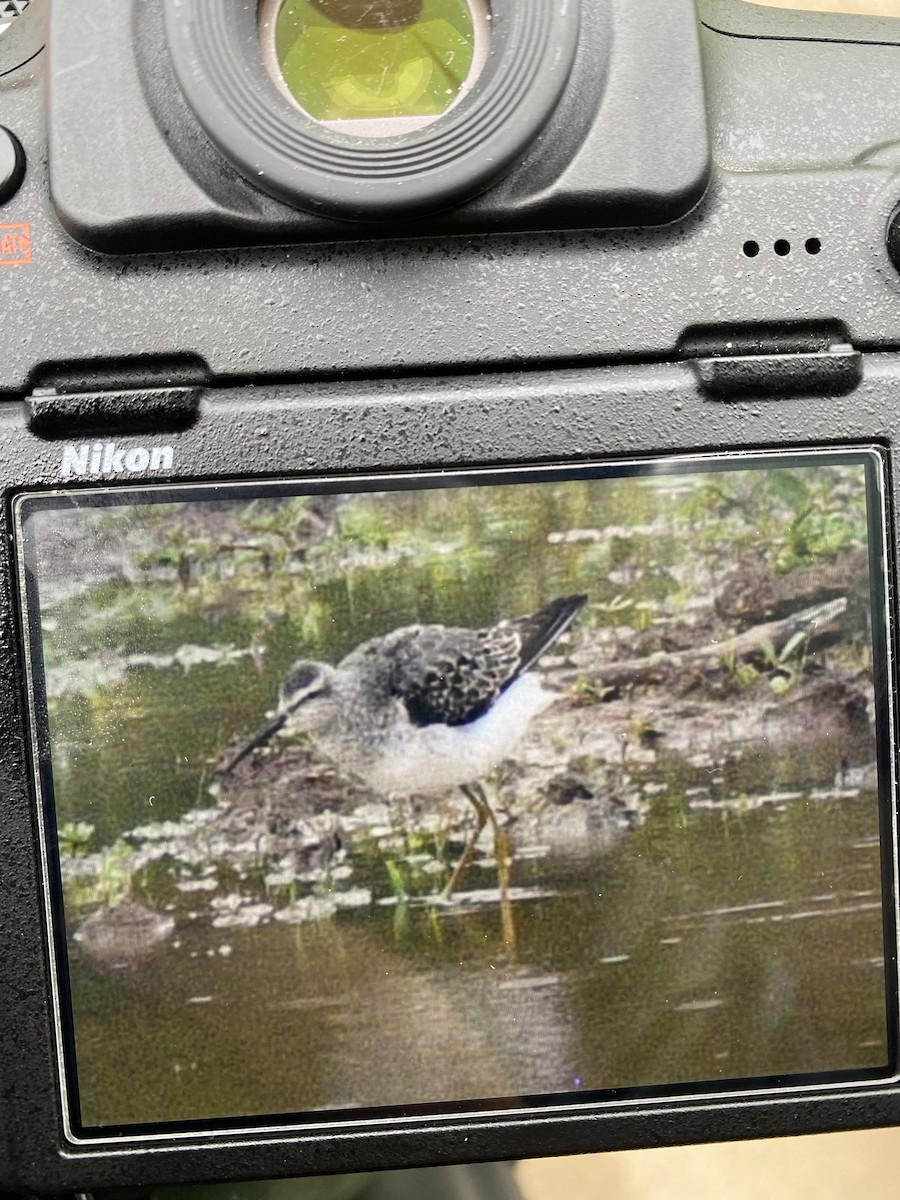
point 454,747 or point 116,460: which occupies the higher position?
point 116,460

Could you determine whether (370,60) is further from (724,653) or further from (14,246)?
(724,653)

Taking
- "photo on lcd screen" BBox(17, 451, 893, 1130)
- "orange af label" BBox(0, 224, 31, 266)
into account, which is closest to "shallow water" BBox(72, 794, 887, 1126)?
"photo on lcd screen" BBox(17, 451, 893, 1130)

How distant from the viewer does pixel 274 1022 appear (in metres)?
0.49

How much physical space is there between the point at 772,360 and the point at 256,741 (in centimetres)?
29

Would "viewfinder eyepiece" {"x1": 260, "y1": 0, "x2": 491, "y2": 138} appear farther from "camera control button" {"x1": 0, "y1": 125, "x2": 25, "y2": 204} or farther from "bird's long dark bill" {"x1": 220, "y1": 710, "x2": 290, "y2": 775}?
"bird's long dark bill" {"x1": 220, "y1": 710, "x2": 290, "y2": 775}

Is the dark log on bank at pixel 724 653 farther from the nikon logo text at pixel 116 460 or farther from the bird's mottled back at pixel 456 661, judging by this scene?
the nikon logo text at pixel 116 460

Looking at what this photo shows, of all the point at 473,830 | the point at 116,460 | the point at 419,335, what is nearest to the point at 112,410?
the point at 116,460

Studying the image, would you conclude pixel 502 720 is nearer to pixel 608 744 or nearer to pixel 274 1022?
pixel 608 744

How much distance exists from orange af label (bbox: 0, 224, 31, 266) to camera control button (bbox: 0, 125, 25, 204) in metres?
0.01

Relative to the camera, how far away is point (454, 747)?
1.59 feet

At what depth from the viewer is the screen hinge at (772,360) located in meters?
0.50

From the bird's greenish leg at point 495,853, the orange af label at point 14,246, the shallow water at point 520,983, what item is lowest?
the shallow water at point 520,983

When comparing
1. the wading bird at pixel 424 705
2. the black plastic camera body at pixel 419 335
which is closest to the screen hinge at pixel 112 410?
the black plastic camera body at pixel 419 335

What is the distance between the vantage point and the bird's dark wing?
0.48 meters
